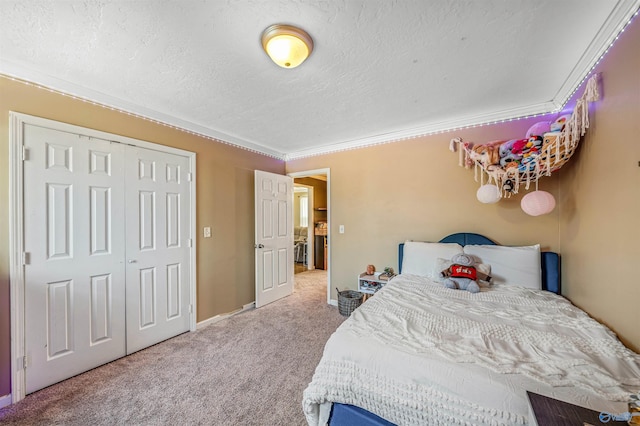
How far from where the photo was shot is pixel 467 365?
3.50 feet

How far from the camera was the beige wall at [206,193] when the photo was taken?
1.74m

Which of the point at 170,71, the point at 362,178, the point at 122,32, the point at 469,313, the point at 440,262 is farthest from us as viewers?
the point at 362,178

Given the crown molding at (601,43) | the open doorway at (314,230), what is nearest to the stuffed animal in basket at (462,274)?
the crown molding at (601,43)

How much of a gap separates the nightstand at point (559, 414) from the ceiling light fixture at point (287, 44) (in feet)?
6.47

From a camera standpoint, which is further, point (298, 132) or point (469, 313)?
point (298, 132)

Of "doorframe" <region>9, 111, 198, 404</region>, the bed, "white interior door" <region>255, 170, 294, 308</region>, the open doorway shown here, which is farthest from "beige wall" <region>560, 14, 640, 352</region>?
the open doorway

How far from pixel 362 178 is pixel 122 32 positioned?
108 inches

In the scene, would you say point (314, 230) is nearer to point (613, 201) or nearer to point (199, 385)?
point (199, 385)

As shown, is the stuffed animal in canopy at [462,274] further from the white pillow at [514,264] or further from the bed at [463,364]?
the bed at [463,364]

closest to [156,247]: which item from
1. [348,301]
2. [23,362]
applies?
[23,362]

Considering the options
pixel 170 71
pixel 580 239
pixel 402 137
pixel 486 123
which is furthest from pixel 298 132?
pixel 580 239

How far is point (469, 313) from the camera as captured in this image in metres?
1.64

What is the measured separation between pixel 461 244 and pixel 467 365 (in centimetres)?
192

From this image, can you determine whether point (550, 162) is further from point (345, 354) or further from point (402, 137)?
point (345, 354)
